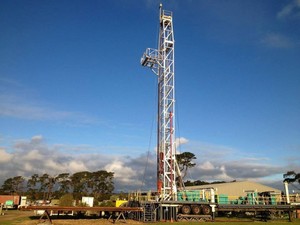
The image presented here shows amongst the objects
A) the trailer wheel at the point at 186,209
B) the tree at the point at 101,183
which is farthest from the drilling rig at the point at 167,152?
the tree at the point at 101,183

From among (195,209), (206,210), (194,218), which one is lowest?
(194,218)

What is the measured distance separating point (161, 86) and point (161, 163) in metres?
8.69

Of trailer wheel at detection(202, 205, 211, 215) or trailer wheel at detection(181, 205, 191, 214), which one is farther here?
trailer wheel at detection(202, 205, 211, 215)

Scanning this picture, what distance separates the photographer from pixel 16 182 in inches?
3708

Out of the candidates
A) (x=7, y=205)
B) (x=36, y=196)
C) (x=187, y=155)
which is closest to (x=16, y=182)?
(x=36, y=196)

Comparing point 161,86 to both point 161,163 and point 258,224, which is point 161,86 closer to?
point 161,163

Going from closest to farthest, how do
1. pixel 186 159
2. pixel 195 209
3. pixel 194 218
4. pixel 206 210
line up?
pixel 194 218, pixel 195 209, pixel 206 210, pixel 186 159

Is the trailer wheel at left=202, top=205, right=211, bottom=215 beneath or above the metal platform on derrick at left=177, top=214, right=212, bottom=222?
above

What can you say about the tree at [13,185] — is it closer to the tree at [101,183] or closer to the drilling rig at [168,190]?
the tree at [101,183]

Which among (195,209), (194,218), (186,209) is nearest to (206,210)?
(195,209)

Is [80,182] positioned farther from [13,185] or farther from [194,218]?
[194,218]

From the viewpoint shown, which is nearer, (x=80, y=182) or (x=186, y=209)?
(x=186, y=209)

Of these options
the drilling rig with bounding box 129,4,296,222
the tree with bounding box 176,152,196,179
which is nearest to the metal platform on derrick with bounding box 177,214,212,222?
the drilling rig with bounding box 129,4,296,222

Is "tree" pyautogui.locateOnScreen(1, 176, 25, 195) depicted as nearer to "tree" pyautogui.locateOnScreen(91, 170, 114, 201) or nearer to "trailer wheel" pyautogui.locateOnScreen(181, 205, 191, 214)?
"tree" pyautogui.locateOnScreen(91, 170, 114, 201)
